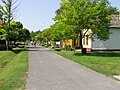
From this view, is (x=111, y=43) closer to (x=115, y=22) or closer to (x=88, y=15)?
(x=115, y=22)

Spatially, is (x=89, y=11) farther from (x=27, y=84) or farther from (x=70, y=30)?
(x=27, y=84)

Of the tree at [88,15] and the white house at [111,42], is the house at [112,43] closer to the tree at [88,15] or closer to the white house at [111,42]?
the white house at [111,42]

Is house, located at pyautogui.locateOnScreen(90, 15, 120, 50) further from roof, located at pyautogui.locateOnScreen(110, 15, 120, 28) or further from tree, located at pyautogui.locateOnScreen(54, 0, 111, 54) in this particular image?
tree, located at pyautogui.locateOnScreen(54, 0, 111, 54)

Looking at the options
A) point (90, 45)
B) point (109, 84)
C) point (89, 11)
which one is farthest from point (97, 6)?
point (109, 84)

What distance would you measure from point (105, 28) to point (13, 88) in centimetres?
2683

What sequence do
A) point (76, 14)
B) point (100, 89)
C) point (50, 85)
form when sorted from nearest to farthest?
1. point (100, 89)
2. point (50, 85)
3. point (76, 14)

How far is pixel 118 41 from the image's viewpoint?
47812 mm

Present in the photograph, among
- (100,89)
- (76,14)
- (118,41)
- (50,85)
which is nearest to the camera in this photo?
(100,89)

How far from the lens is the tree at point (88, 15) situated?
37.0 metres

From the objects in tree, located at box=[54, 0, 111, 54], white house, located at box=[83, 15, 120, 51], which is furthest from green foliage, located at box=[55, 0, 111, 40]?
white house, located at box=[83, 15, 120, 51]

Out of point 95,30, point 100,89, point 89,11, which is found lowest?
point 100,89

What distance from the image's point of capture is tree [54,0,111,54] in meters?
37.0

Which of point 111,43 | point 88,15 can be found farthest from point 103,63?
point 111,43

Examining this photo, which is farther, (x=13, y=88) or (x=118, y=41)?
(x=118, y=41)
